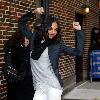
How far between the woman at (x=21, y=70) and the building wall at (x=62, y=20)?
0.66 meters

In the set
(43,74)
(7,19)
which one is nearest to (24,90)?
(43,74)

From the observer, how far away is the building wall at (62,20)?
6703mm

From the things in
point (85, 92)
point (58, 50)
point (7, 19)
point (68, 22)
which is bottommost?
point (85, 92)

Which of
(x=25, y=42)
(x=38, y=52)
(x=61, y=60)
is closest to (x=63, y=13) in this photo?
(x=61, y=60)

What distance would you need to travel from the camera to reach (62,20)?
10.6m

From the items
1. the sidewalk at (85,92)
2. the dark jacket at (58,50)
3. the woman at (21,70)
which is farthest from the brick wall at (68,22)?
the dark jacket at (58,50)

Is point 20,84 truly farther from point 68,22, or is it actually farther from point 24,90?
point 68,22

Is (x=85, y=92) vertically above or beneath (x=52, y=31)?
beneath

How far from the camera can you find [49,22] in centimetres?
532

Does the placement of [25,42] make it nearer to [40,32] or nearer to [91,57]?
[40,32]

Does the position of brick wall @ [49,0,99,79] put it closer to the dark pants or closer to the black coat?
the black coat

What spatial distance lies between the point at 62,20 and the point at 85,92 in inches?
86.9

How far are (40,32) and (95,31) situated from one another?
9367mm

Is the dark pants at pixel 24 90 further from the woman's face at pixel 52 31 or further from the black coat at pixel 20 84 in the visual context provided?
the woman's face at pixel 52 31
